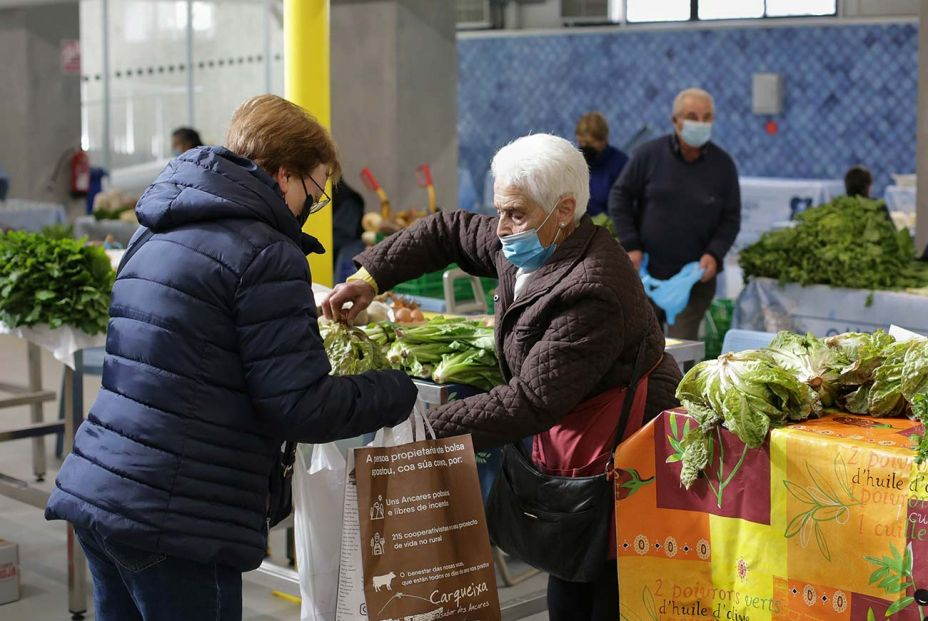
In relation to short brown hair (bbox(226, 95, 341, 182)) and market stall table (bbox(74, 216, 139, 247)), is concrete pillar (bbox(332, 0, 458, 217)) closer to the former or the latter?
market stall table (bbox(74, 216, 139, 247))

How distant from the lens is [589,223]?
301 centimetres

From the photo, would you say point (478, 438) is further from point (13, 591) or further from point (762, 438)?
point (13, 591)

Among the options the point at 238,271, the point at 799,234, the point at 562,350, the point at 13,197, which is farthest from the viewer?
the point at 13,197

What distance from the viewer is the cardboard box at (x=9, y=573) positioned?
4.59 metres

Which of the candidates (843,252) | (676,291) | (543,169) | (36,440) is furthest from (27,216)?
(543,169)

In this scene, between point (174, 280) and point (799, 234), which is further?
point (799, 234)

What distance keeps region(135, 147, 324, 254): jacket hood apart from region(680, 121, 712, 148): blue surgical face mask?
4.22 meters

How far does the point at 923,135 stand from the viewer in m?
7.49

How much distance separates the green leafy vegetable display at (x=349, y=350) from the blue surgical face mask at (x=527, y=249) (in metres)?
0.55

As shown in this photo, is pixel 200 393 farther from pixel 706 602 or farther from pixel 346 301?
pixel 706 602

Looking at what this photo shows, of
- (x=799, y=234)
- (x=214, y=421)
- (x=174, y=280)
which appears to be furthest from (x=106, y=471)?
(x=799, y=234)

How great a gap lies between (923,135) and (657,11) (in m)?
7.35

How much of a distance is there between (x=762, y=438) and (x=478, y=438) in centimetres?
65

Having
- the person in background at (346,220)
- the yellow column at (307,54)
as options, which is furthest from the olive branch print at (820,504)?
the person in background at (346,220)
